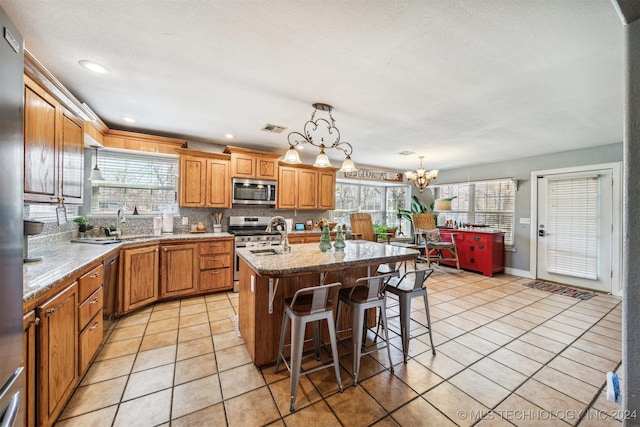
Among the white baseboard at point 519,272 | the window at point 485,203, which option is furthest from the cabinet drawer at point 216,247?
the white baseboard at point 519,272

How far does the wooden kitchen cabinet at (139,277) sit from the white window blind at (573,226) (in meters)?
6.82

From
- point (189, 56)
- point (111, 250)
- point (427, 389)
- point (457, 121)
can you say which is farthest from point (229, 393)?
point (457, 121)

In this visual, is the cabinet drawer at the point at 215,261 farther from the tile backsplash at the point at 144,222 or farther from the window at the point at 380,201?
the window at the point at 380,201

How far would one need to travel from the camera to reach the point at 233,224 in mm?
4520

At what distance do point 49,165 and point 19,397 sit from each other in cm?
167

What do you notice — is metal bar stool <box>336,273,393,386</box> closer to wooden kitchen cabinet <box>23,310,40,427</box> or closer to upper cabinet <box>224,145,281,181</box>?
wooden kitchen cabinet <box>23,310,40,427</box>

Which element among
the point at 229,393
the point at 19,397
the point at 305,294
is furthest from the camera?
the point at 305,294

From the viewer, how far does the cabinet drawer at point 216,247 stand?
3754 millimetres

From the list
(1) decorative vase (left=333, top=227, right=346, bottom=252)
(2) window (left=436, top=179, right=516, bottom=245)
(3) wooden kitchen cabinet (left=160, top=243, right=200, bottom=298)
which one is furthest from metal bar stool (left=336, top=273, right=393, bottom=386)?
(2) window (left=436, top=179, right=516, bottom=245)

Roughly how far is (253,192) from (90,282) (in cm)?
268

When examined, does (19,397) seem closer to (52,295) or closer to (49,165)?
(52,295)

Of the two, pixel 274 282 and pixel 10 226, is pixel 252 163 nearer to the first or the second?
pixel 274 282

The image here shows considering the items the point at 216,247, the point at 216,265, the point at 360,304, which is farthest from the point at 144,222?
the point at 360,304

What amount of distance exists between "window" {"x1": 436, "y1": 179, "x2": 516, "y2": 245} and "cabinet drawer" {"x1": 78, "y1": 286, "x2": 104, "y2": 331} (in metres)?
6.76
